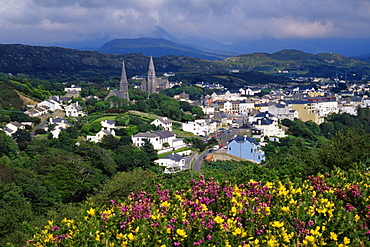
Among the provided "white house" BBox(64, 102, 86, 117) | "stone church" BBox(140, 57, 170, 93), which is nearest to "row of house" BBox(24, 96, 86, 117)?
"white house" BBox(64, 102, 86, 117)

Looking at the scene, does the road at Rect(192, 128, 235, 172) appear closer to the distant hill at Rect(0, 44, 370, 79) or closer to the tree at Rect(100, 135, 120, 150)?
the tree at Rect(100, 135, 120, 150)

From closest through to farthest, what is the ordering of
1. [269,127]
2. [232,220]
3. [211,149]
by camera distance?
[232,220], [211,149], [269,127]

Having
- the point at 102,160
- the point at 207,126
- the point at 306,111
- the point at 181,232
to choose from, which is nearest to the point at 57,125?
the point at 102,160

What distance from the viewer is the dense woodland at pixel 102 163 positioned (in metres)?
8.54

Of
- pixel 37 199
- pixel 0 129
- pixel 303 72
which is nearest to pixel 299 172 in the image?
pixel 37 199

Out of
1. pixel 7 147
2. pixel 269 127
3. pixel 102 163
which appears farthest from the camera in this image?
pixel 269 127

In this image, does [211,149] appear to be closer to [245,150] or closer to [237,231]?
[245,150]

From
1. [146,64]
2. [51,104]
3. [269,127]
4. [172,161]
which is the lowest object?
[172,161]

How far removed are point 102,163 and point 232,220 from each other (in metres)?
19.1

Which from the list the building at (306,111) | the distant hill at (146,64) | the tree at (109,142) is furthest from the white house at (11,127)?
the distant hill at (146,64)

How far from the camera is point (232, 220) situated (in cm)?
453

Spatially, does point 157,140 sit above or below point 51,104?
below

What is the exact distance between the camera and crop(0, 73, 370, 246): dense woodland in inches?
336

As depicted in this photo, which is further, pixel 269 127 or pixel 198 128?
pixel 198 128
